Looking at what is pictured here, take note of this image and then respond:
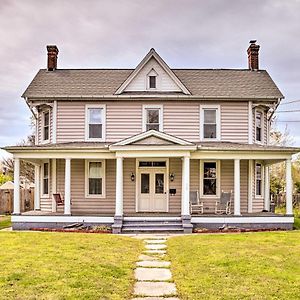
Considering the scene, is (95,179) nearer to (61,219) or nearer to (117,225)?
(61,219)

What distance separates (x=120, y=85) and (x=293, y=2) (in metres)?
8.53

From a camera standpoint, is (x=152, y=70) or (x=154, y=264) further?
(x=152, y=70)

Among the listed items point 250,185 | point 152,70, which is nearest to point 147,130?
point 152,70

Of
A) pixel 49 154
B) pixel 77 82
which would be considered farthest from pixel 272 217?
pixel 77 82

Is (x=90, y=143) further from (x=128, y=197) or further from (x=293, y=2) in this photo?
(x=293, y=2)

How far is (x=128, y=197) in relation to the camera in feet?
68.5

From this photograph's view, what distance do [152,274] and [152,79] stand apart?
13.4 meters

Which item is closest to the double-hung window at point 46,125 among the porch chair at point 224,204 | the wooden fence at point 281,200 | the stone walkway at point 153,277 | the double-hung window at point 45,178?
the double-hung window at point 45,178

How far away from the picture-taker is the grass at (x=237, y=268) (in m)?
7.34

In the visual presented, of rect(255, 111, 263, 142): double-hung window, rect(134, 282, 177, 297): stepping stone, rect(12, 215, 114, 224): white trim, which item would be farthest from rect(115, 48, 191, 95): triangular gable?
rect(134, 282, 177, 297): stepping stone

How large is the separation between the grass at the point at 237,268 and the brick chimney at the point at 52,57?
1276cm

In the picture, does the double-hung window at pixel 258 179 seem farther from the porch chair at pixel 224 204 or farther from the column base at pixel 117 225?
the column base at pixel 117 225

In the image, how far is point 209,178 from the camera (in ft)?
68.4

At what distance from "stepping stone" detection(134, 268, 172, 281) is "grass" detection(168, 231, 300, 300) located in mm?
166
